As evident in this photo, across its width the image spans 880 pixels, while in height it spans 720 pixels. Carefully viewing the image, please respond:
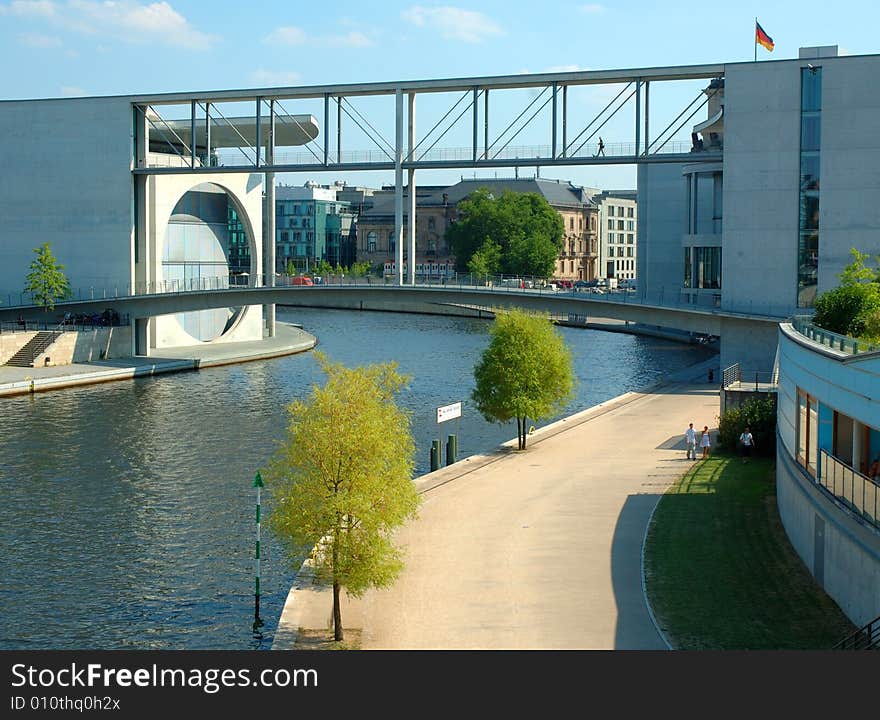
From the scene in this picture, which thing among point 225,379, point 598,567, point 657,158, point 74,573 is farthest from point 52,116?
point 598,567

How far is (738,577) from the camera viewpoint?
2381cm

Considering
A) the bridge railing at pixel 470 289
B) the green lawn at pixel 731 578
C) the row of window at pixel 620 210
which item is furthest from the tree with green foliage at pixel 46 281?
the row of window at pixel 620 210

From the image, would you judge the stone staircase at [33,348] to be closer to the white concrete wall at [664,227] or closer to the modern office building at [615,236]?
the white concrete wall at [664,227]

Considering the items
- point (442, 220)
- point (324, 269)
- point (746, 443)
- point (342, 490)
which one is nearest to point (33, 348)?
point (746, 443)

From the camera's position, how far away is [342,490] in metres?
21.7

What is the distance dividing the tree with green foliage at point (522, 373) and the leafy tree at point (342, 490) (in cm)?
1779

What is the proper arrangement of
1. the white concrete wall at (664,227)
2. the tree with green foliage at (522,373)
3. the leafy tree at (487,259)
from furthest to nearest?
the leafy tree at (487,259)
the white concrete wall at (664,227)
the tree with green foliage at (522,373)

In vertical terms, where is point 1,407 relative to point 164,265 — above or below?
below

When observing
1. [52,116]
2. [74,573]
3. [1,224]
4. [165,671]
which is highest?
[52,116]

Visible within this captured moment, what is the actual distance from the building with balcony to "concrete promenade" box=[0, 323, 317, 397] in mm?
64956

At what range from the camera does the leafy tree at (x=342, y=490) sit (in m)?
21.3

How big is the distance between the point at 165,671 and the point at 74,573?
42.7ft

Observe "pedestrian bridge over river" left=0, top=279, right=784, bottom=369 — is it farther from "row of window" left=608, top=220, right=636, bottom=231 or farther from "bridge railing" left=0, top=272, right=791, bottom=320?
"row of window" left=608, top=220, right=636, bottom=231

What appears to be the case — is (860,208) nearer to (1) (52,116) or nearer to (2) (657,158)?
(2) (657,158)
